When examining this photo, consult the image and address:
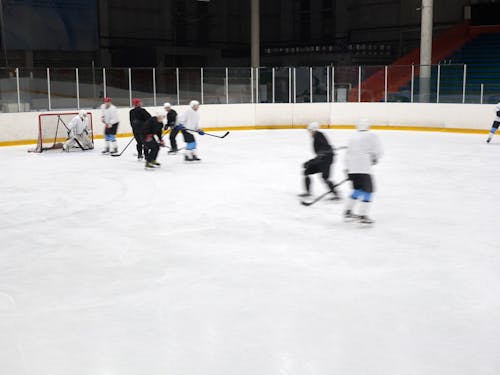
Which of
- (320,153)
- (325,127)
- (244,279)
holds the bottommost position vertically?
(244,279)

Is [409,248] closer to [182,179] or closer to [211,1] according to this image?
[182,179]

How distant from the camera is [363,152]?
6.42 m

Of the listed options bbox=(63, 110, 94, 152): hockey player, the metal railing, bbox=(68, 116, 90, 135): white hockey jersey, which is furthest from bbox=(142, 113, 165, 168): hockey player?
the metal railing

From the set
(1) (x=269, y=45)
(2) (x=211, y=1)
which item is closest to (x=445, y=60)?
(1) (x=269, y=45)

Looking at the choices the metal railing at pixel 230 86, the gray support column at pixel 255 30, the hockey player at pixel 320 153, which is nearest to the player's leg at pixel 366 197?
the hockey player at pixel 320 153

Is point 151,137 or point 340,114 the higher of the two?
point 340,114

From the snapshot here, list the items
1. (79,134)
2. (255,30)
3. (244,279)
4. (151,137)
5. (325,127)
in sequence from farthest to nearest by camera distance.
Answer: (255,30) < (325,127) < (79,134) < (151,137) < (244,279)

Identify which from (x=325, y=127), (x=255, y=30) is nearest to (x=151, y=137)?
(x=325, y=127)

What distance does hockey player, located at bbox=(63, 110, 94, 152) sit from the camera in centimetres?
1377

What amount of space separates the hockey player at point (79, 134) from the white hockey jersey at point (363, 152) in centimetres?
869

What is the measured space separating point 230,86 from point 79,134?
21.2 ft

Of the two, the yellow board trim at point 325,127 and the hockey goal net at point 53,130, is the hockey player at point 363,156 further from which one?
the yellow board trim at point 325,127

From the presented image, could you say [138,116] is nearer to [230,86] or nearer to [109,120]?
[109,120]

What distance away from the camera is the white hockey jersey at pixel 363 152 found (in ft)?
20.9
